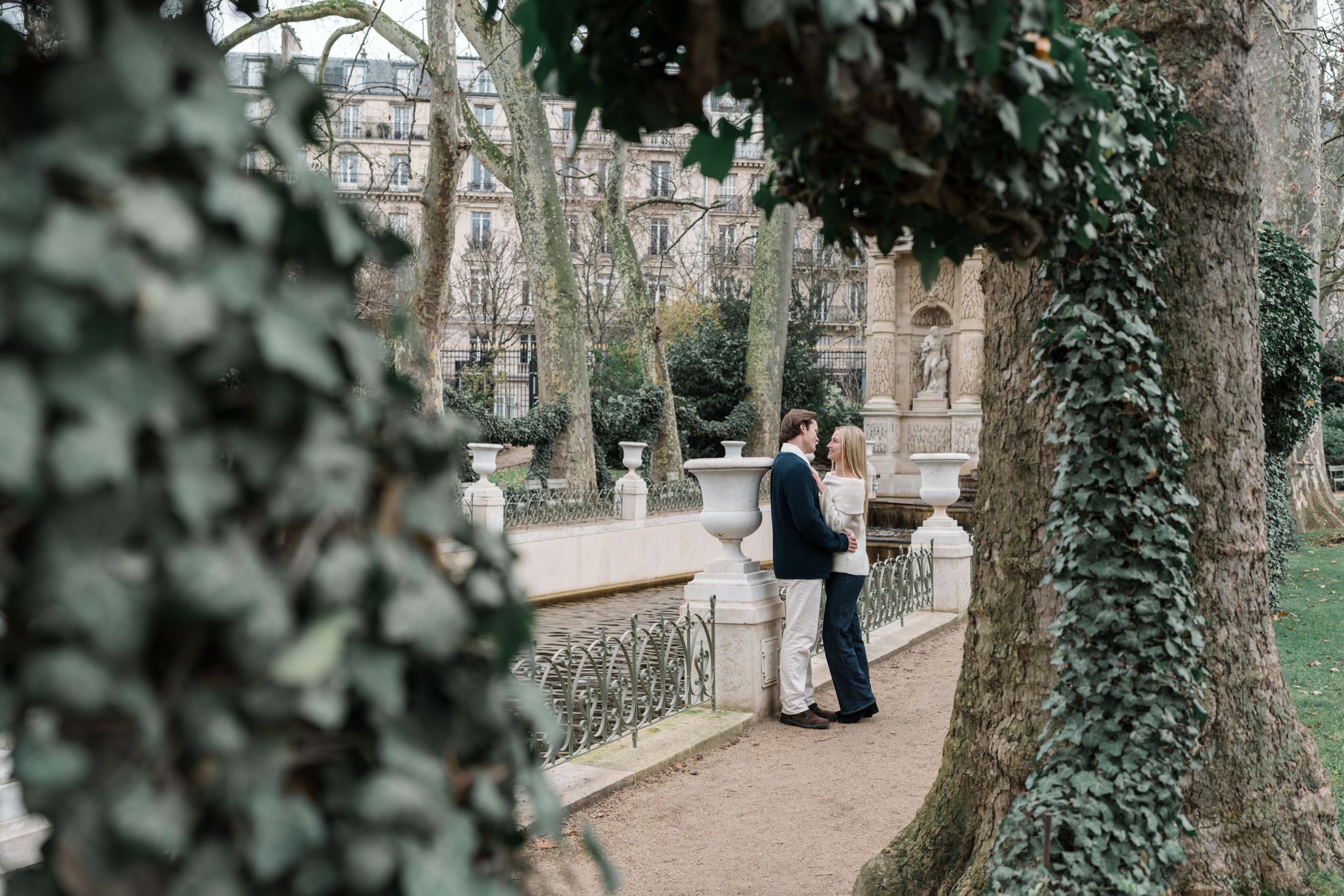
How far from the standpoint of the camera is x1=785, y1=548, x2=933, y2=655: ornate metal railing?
976 cm

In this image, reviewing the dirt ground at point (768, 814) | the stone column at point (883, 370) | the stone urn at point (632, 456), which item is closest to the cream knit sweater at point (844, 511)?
the dirt ground at point (768, 814)

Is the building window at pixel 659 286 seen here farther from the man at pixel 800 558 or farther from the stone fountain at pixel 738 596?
the man at pixel 800 558

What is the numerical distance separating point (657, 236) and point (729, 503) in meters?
41.3

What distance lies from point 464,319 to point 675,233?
10.9 m

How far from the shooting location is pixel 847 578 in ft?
23.4

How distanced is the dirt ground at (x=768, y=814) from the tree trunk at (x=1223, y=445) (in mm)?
1657

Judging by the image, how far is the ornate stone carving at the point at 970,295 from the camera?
20.2 meters

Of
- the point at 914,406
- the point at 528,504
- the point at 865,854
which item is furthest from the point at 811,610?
the point at 914,406

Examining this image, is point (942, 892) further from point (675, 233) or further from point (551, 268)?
point (675, 233)

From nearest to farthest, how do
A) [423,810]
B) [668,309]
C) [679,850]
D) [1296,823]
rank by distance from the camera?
[423,810] → [1296,823] → [679,850] → [668,309]

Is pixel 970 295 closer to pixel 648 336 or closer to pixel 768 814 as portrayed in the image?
pixel 648 336

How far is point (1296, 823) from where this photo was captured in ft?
12.3

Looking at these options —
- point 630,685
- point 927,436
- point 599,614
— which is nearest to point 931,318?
point 927,436

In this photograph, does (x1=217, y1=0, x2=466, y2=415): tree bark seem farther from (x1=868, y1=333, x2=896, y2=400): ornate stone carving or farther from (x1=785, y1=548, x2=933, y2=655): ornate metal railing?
(x1=868, y1=333, x2=896, y2=400): ornate stone carving
